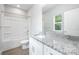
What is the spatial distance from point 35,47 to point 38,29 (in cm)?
31

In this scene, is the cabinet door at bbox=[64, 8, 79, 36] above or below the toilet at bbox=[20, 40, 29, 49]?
above

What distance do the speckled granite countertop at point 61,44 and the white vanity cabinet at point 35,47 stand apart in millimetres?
68

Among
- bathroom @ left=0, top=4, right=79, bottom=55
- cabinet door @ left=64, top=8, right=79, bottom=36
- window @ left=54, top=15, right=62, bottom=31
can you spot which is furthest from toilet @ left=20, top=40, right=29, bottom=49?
cabinet door @ left=64, top=8, right=79, bottom=36

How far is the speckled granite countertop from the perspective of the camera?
51.6 inches

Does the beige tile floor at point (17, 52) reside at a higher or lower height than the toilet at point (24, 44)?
lower

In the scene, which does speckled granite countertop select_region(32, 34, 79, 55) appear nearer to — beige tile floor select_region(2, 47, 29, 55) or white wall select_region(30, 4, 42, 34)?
white wall select_region(30, 4, 42, 34)

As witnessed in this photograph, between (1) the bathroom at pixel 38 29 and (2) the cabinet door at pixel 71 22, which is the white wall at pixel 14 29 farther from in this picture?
(2) the cabinet door at pixel 71 22

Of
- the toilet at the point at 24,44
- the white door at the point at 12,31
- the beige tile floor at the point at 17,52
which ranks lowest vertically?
the beige tile floor at the point at 17,52

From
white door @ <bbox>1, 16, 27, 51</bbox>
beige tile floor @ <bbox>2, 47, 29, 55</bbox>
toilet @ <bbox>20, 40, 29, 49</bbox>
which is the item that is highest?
white door @ <bbox>1, 16, 27, 51</bbox>

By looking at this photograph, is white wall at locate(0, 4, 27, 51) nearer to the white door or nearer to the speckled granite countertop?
the white door

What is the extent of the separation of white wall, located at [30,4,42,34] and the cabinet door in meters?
0.42

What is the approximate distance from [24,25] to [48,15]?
44 cm

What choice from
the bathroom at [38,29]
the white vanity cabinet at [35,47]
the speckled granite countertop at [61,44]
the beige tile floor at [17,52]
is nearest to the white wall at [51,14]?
the bathroom at [38,29]

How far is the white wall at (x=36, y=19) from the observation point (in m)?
1.39
